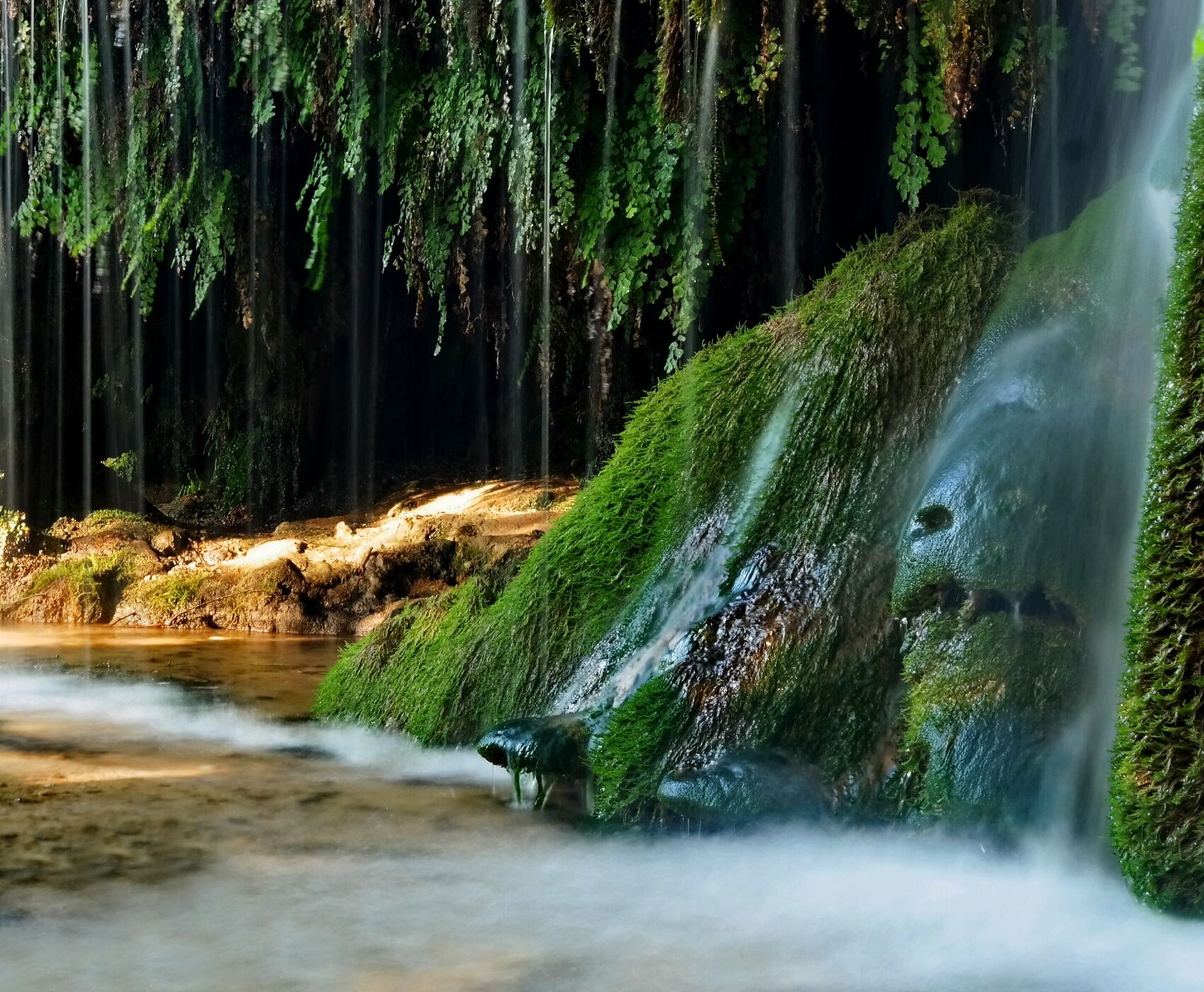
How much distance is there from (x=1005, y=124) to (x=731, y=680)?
12.8ft

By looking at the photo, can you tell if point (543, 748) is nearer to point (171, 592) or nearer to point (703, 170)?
point (703, 170)

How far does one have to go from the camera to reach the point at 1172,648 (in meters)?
2.77

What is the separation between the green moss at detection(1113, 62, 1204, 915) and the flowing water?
155mm

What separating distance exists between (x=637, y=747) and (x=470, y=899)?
93cm

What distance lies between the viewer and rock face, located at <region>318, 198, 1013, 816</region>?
3.82 m

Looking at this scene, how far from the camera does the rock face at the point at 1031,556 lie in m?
3.38

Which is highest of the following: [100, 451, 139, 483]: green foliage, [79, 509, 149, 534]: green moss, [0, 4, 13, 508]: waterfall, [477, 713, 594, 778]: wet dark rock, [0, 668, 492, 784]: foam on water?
[0, 4, 13, 508]: waterfall

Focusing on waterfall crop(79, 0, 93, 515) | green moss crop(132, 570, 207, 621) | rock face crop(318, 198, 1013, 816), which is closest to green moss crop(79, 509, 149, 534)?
waterfall crop(79, 0, 93, 515)

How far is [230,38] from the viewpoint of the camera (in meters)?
9.53

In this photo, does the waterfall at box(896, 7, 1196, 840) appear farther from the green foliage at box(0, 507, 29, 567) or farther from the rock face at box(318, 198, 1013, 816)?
the green foliage at box(0, 507, 29, 567)

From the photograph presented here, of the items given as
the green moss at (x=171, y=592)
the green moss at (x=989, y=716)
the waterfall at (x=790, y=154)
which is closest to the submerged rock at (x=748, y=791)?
the green moss at (x=989, y=716)

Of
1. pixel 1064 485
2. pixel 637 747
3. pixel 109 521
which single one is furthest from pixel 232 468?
pixel 1064 485

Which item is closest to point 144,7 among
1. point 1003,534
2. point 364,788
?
point 364,788

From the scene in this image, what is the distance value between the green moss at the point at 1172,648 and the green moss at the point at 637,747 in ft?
4.47
